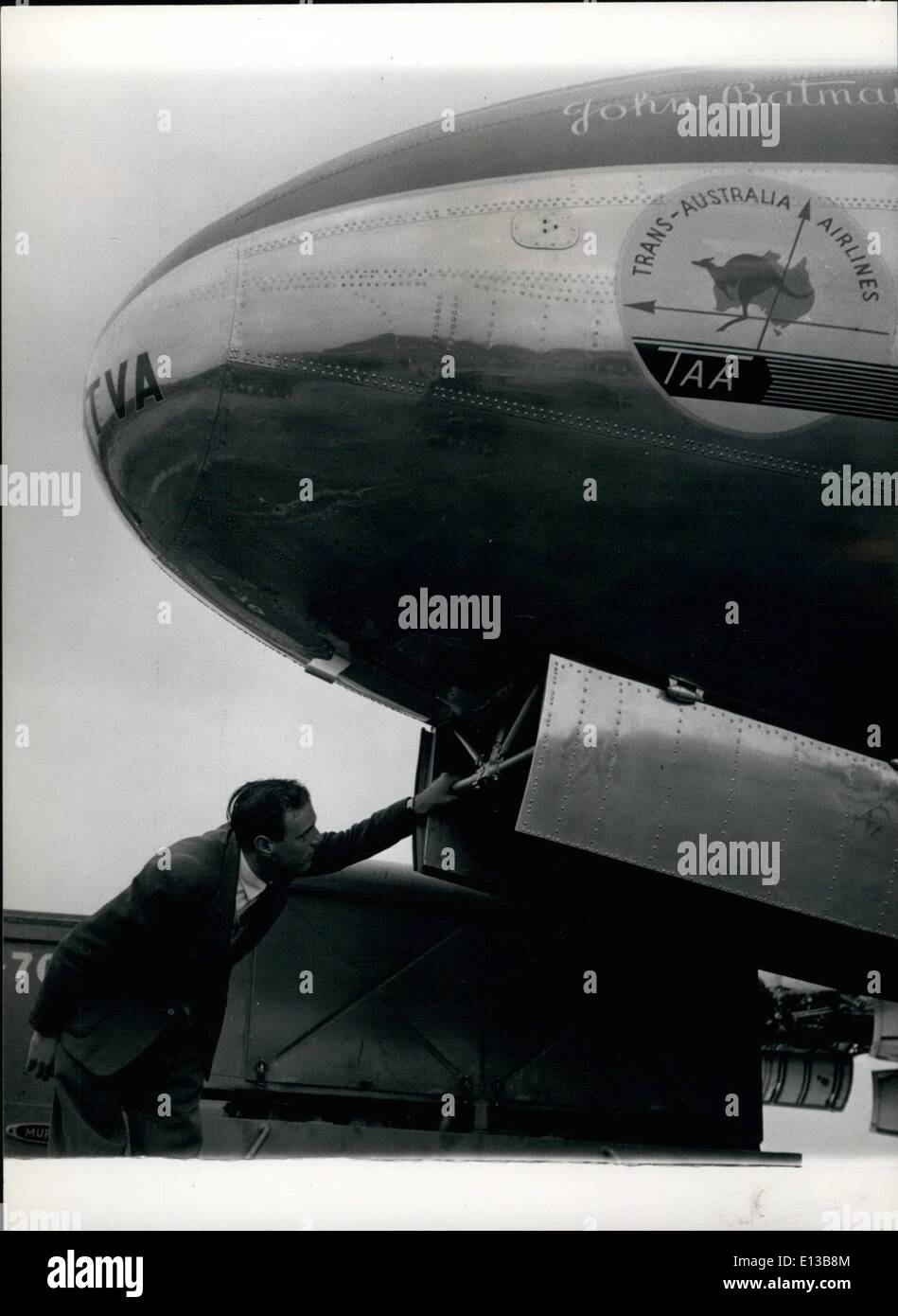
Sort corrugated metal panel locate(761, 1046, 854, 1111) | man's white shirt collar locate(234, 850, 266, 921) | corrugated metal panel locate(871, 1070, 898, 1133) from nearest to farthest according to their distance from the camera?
man's white shirt collar locate(234, 850, 266, 921) → corrugated metal panel locate(871, 1070, 898, 1133) → corrugated metal panel locate(761, 1046, 854, 1111)

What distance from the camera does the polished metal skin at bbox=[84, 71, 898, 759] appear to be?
295 inches

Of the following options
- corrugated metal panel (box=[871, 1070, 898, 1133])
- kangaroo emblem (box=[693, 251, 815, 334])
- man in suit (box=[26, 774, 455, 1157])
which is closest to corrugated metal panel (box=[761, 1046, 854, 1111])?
corrugated metal panel (box=[871, 1070, 898, 1133])

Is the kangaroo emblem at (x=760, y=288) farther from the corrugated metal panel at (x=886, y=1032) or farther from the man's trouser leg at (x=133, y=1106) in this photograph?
the man's trouser leg at (x=133, y=1106)

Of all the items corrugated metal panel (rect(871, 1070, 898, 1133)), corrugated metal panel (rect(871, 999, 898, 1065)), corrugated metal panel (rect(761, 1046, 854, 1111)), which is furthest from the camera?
corrugated metal panel (rect(761, 1046, 854, 1111))

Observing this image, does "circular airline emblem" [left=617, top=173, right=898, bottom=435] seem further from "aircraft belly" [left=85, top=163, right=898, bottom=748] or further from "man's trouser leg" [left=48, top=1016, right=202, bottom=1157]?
"man's trouser leg" [left=48, top=1016, right=202, bottom=1157]

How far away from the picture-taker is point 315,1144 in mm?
10633

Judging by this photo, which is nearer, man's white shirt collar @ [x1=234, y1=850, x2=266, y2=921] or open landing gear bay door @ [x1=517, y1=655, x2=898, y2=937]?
open landing gear bay door @ [x1=517, y1=655, x2=898, y2=937]

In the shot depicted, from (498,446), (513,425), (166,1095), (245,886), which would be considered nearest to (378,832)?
(245,886)

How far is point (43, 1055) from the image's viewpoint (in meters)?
9.53

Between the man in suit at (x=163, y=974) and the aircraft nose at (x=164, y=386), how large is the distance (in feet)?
8.49

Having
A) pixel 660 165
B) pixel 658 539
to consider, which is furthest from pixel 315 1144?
pixel 660 165

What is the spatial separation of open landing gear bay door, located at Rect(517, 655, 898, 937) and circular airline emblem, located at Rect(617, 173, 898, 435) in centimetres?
151

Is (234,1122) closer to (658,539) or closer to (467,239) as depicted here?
(658,539)

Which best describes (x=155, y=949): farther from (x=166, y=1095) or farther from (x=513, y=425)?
(x=513, y=425)
